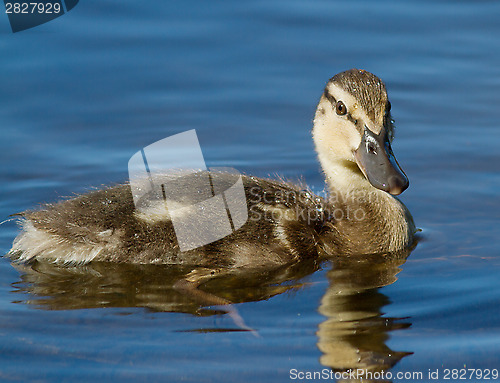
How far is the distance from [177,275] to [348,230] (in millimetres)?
1086

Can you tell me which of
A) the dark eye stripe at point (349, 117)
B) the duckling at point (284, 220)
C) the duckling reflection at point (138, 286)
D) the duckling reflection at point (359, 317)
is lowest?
the duckling reflection at point (359, 317)

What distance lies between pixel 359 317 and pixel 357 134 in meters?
1.20

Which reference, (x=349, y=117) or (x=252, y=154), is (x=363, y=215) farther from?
(x=252, y=154)

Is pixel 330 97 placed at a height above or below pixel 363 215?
above

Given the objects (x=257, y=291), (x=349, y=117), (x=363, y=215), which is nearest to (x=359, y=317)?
(x=257, y=291)

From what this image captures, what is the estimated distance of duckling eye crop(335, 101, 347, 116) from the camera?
202 inches

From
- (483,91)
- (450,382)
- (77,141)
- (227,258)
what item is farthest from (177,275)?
(483,91)

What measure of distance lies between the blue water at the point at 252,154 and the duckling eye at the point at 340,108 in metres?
0.95

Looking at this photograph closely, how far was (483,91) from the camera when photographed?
7.18 m

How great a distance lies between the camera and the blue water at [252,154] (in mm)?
4027

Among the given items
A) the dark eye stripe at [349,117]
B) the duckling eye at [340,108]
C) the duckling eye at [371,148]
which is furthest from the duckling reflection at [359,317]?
the duckling eye at [340,108]

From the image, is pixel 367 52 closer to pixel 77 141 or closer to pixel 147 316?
pixel 77 141

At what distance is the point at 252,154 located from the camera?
651 cm

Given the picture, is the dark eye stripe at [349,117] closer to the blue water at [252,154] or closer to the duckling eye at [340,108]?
the duckling eye at [340,108]
